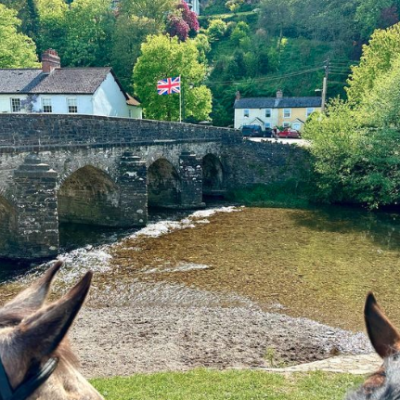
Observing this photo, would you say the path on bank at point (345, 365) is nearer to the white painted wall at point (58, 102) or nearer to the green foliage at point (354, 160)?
the green foliage at point (354, 160)

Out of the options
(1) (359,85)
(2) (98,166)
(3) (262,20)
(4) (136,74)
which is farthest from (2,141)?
(3) (262,20)

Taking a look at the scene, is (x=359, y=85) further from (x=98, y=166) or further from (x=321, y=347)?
(x=321, y=347)

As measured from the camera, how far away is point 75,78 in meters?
30.2

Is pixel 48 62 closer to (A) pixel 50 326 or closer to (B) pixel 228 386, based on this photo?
(B) pixel 228 386

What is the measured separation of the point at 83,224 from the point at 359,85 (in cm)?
2160

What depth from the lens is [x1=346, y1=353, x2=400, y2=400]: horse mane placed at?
1.45 meters

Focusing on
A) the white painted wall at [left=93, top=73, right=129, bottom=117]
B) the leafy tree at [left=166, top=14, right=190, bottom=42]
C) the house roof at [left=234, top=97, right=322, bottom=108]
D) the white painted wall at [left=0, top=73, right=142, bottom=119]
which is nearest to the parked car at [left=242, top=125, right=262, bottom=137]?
the house roof at [left=234, top=97, right=322, bottom=108]

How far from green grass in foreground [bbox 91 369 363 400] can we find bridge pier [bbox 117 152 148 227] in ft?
41.2

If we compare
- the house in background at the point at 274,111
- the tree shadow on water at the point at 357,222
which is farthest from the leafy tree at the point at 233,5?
the tree shadow on water at the point at 357,222

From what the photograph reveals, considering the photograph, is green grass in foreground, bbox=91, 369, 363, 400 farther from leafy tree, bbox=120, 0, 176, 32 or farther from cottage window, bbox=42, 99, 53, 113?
leafy tree, bbox=120, 0, 176, 32

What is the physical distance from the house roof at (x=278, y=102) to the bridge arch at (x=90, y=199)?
3334 centimetres

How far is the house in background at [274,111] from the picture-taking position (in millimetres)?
49094

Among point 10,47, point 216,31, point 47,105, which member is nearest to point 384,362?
point 47,105

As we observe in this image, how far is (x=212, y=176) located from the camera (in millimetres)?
30516
